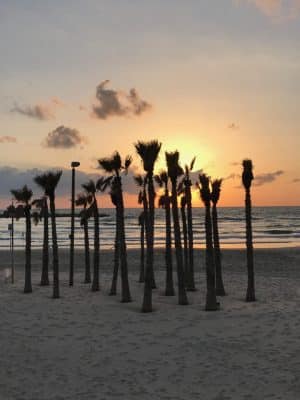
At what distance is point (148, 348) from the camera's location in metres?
15.4

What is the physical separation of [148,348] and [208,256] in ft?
22.2

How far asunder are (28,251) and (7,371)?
13684mm

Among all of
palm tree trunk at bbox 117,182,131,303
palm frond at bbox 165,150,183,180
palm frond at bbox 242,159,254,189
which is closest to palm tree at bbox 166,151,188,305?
palm frond at bbox 165,150,183,180

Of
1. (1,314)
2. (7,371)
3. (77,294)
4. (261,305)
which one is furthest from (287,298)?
(7,371)

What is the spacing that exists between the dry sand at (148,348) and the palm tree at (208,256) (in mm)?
485

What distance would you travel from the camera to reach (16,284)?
29812 millimetres

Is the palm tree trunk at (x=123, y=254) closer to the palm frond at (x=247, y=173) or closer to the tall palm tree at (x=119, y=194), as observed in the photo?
the tall palm tree at (x=119, y=194)

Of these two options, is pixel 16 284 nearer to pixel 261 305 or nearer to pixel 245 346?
pixel 261 305

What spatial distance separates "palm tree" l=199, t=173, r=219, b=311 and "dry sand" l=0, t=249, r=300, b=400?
49 cm

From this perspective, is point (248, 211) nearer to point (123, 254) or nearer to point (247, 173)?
point (247, 173)

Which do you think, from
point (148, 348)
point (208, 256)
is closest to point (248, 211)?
point (208, 256)

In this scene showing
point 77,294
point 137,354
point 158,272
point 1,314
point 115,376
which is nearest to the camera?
point 115,376

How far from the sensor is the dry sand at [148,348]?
11812 mm

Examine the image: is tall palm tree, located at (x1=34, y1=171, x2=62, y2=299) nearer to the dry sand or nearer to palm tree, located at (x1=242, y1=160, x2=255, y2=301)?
the dry sand
